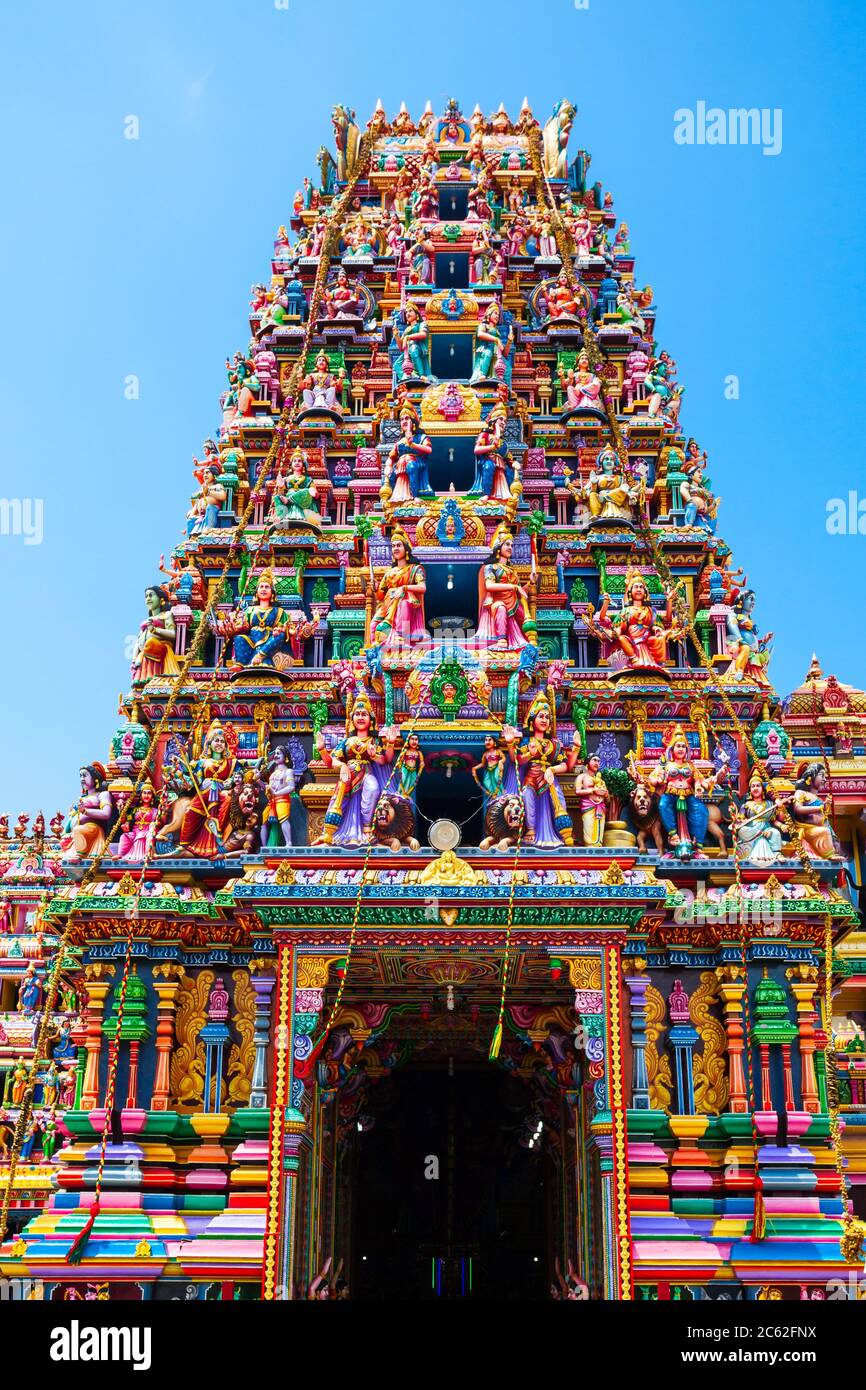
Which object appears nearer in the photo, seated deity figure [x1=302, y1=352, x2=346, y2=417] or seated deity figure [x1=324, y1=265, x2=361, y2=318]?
seated deity figure [x1=302, y1=352, x2=346, y2=417]

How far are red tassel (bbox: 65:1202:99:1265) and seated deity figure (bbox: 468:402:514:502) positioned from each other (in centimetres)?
1301

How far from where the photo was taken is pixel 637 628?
22953mm

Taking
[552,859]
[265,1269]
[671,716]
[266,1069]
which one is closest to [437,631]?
[671,716]

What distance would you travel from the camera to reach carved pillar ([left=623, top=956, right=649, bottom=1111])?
18828 millimetres

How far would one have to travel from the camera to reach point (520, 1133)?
23.2 meters

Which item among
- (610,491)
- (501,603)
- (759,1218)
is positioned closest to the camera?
(759,1218)

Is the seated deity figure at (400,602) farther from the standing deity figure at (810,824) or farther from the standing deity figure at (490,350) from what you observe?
the standing deity figure at (810,824)

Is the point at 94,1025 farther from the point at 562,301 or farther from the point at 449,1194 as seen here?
the point at 562,301

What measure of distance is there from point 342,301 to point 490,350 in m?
4.91

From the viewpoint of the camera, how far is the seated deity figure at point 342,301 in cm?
2886

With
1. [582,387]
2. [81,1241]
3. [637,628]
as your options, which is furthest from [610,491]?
[81,1241]

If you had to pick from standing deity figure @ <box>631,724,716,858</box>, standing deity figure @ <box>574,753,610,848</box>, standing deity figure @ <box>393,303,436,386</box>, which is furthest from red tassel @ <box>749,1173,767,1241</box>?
standing deity figure @ <box>393,303,436,386</box>

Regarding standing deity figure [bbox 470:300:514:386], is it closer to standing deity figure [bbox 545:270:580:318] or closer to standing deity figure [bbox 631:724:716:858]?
standing deity figure [bbox 545:270:580:318]
